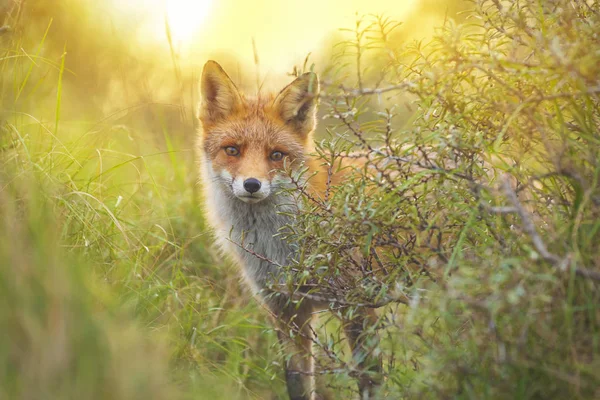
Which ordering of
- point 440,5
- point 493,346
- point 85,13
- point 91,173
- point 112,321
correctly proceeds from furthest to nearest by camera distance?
1. point 440,5
2. point 85,13
3. point 91,173
4. point 112,321
5. point 493,346

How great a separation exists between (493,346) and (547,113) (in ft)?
3.10

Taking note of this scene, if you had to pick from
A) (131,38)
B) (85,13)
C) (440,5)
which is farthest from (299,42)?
(85,13)

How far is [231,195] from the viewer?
10.4ft

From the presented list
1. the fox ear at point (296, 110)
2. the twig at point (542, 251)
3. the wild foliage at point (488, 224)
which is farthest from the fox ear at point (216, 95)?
the twig at point (542, 251)

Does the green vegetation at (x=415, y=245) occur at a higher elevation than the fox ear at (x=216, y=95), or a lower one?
lower

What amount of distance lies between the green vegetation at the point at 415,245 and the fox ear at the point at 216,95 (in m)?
0.83

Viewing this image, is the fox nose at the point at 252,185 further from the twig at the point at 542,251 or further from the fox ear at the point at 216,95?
the twig at the point at 542,251

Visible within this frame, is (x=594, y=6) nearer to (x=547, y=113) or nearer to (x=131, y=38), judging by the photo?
(x=547, y=113)

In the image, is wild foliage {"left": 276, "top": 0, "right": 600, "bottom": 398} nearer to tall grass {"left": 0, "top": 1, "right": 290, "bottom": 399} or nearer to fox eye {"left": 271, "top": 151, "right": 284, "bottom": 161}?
tall grass {"left": 0, "top": 1, "right": 290, "bottom": 399}

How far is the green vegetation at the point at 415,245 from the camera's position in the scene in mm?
1406

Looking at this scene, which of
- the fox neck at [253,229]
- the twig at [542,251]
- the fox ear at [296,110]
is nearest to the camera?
the twig at [542,251]

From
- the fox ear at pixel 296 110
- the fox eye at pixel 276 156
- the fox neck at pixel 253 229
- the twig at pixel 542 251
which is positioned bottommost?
the fox neck at pixel 253 229

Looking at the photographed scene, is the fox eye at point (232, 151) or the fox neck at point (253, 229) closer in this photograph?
the fox neck at point (253, 229)

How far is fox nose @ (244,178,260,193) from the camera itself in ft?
9.30
